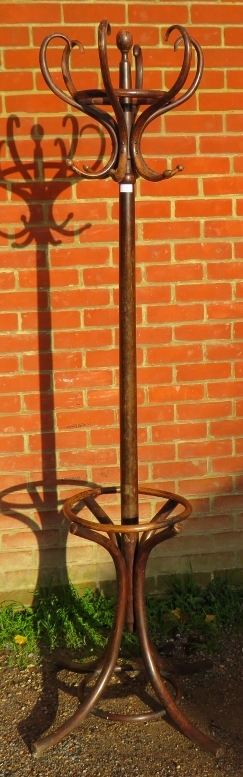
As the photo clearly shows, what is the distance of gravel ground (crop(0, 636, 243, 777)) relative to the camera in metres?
2.73

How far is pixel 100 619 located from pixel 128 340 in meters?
1.41

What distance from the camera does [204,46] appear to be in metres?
3.37

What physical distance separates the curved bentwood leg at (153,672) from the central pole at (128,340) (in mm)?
40

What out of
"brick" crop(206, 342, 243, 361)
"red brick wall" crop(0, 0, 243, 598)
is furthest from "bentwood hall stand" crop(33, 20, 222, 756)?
"brick" crop(206, 342, 243, 361)

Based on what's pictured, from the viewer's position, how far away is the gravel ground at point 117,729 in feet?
8.96

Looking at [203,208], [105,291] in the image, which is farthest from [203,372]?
[203,208]

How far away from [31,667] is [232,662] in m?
0.77

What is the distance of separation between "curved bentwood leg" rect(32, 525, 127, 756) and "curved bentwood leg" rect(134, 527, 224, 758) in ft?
0.15

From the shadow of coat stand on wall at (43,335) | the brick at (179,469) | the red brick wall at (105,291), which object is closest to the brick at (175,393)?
the red brick wall at (105,291)

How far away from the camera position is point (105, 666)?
2758 mm

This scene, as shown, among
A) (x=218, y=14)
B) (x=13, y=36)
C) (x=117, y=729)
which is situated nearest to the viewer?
(x=117, y=729)

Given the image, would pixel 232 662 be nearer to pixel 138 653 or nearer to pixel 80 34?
pixel 138 653

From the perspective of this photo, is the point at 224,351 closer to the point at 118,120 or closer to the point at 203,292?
the point at 203,292

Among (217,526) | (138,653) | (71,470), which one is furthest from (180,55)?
(138,653)
